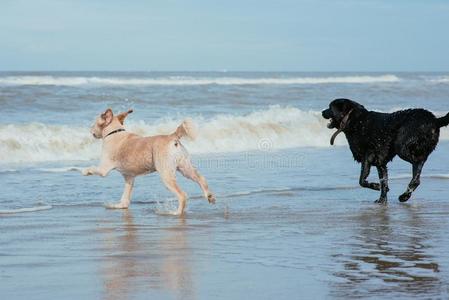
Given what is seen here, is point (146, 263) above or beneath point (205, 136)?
beneath

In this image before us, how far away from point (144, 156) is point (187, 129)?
654 mm

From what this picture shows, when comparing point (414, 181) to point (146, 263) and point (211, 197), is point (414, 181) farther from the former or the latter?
point (146, 263)

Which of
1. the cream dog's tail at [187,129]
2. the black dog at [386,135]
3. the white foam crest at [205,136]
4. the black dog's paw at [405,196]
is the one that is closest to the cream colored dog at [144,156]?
the cream dog's tail at [187,129]

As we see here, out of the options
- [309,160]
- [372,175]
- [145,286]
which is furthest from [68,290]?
[309,160]

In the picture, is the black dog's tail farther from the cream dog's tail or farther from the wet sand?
the cream dog's tail

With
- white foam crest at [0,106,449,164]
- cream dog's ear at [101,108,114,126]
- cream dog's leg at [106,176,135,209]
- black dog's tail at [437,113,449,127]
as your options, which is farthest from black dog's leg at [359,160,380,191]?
white foam crest at [0,106,449,164]

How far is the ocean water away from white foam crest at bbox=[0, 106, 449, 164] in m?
0.05

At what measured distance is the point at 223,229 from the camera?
24.3 ft

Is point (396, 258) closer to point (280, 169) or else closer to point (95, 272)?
point (95, 272)

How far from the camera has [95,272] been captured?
18.0ft

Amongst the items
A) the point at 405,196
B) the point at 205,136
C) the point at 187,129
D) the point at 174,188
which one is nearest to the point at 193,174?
the point at 174,188

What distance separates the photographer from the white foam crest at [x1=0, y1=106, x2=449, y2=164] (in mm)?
14586

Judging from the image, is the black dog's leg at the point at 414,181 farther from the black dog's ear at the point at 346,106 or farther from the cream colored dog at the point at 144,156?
the cream colored dog at the point at 144,156

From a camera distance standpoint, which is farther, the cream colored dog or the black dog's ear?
the black dog's ear
